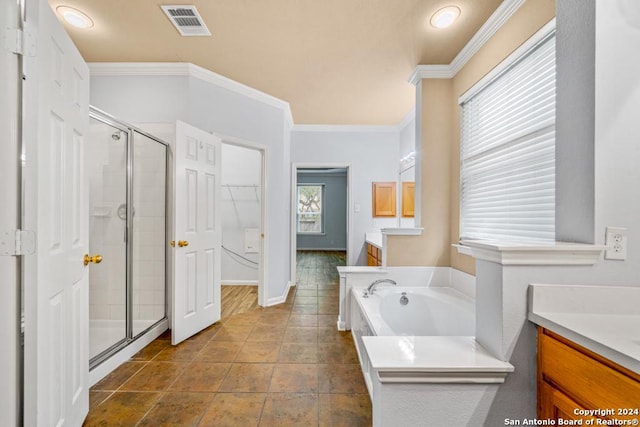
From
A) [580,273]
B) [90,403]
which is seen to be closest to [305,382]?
[90,403]

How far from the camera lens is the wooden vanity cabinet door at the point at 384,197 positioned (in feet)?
14.1

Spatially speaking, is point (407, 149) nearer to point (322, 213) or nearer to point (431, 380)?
point (431, 380)

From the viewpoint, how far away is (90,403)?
1573mm

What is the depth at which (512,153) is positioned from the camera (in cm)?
180

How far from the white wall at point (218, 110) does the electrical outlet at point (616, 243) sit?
9.13 ft

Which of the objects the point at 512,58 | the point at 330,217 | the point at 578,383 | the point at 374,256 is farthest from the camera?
the point at 330,217

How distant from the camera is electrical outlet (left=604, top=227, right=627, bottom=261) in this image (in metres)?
0.97

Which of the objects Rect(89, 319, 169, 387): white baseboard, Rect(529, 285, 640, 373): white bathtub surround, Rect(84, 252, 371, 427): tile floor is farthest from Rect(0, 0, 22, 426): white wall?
Rect(529, 285, 640, 373): white bathtub surround

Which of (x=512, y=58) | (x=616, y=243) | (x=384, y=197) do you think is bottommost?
(x=616, y=243)

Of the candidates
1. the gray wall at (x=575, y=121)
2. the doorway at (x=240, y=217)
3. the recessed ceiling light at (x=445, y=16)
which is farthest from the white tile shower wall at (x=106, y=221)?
the gray wall at (x=575, y=121)

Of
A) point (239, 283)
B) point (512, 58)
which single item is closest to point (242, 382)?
point (239, 283)

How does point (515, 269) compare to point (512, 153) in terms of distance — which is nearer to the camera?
point (515, 269)

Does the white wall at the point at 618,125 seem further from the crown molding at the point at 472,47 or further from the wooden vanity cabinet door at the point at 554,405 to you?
the crown molding at the point at 472,47

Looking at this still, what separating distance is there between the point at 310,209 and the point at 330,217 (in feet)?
2.19
